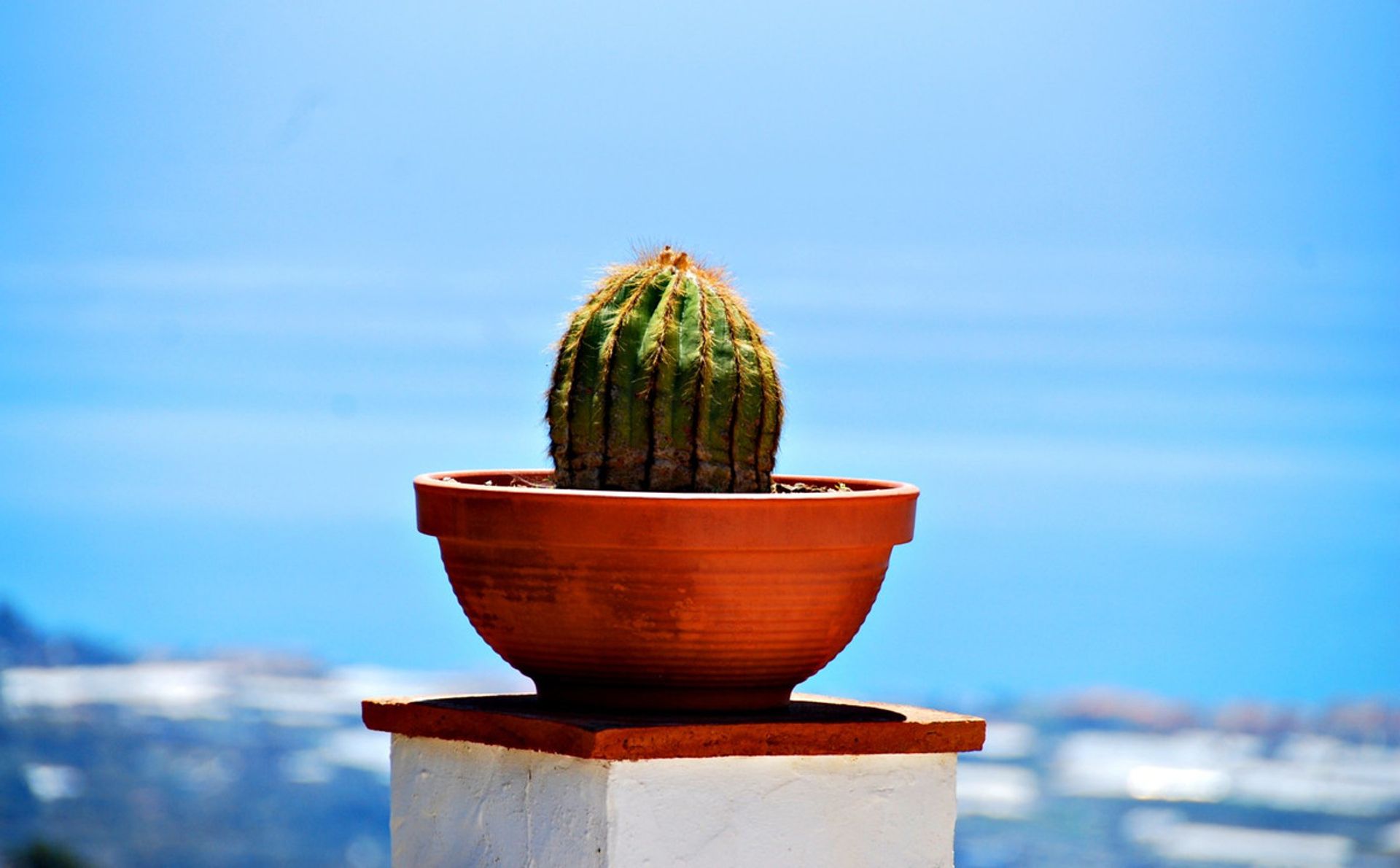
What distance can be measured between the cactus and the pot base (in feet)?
0.81

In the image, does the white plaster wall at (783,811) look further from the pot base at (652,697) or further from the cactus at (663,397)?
the cactus at (663,397)

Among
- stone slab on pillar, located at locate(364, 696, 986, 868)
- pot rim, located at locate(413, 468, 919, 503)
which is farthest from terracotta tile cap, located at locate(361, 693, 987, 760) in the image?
pot rim, located at locate(413, 468, 919, 503)

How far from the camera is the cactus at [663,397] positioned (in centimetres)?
195

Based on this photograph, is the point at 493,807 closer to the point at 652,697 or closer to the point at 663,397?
the point at 652,697

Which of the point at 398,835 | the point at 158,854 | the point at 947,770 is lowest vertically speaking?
the point at 158,854

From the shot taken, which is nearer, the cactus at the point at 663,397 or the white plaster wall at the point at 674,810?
the white plaster wall at the point at 674,810

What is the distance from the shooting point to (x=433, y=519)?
6.67ft

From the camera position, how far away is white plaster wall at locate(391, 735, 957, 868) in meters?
1.81

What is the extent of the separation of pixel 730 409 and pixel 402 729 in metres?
0.61

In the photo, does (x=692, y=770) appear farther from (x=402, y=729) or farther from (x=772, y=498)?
(x=402, y=729)

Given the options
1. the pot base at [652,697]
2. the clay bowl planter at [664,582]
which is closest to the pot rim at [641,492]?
the clay bowl planter at [664,582]

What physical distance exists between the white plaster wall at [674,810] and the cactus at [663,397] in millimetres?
352

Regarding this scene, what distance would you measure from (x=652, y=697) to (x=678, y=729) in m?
0.14

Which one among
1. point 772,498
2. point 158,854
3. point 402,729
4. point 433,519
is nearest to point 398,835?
point 402,729
